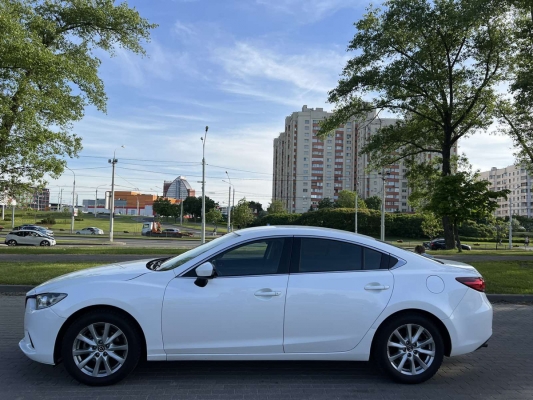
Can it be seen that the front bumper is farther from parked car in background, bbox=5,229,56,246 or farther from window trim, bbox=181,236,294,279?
parked car in background, bbox=5,229,56,246

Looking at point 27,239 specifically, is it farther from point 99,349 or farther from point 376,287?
point 376,287

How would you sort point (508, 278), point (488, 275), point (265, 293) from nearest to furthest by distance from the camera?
point (265, 293) → point (508, 278) → point (488, 275)

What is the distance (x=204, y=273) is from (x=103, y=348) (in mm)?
1194

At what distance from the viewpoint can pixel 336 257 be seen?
173 inches

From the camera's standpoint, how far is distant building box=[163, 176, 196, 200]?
144375mm

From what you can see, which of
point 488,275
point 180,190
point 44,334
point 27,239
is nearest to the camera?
point 44,334

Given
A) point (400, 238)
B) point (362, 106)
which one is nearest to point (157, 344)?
point (362, 106)

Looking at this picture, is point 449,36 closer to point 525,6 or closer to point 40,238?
point 525,6

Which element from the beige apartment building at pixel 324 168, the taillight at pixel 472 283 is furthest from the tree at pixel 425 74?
the beige apartment building at pixel 324 168

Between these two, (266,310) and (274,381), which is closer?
(266,310)

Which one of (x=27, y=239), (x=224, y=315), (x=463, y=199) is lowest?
(x=27, y=239)

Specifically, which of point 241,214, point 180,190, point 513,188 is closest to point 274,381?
point 241,214

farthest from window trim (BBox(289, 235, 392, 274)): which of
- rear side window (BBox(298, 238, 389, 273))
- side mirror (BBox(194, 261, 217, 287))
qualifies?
side mirror (BBox(194, 261, 217, 287))

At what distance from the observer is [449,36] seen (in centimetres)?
2278
